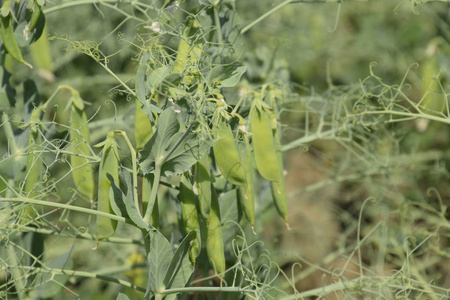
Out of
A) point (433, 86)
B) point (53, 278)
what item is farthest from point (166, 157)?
point (433, 86)

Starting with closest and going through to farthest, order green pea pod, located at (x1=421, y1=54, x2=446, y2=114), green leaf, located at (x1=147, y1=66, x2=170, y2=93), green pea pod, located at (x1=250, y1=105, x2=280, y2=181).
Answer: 1. green leaf, located at (x1=147, y1=66, x2=170, y2=93)
2. green pea pod, located at (x1=250, y1=105, x2=280, y2=181)
3. green pea pod, located at (x1=421, y1=54, x2=446, y2=114)

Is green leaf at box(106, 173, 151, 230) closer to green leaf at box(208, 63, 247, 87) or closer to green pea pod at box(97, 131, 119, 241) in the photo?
green pea pod at box(97, 131, 119, 241)

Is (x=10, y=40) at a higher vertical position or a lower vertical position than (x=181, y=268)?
higher

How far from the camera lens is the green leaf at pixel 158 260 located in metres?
0.90

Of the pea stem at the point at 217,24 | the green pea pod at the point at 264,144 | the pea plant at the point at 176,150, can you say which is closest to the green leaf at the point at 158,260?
the pea plant at the point at 176,150

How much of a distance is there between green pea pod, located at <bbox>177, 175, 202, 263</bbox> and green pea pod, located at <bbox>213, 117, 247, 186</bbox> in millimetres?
62

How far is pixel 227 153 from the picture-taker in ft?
2.95

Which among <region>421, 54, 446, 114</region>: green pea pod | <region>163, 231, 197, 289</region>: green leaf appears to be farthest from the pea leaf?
<region>421, 54, 446, 114</region>: green pea pod

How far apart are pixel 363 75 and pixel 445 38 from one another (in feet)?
3.04

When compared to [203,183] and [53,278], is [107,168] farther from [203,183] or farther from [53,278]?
[53,278]

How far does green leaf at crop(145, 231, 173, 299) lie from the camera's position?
2.95ft

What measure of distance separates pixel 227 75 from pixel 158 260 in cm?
29

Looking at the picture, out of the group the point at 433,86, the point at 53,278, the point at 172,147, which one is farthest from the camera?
the point at 433,86

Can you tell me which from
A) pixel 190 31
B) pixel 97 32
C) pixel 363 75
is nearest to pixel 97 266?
pixel 97 32
